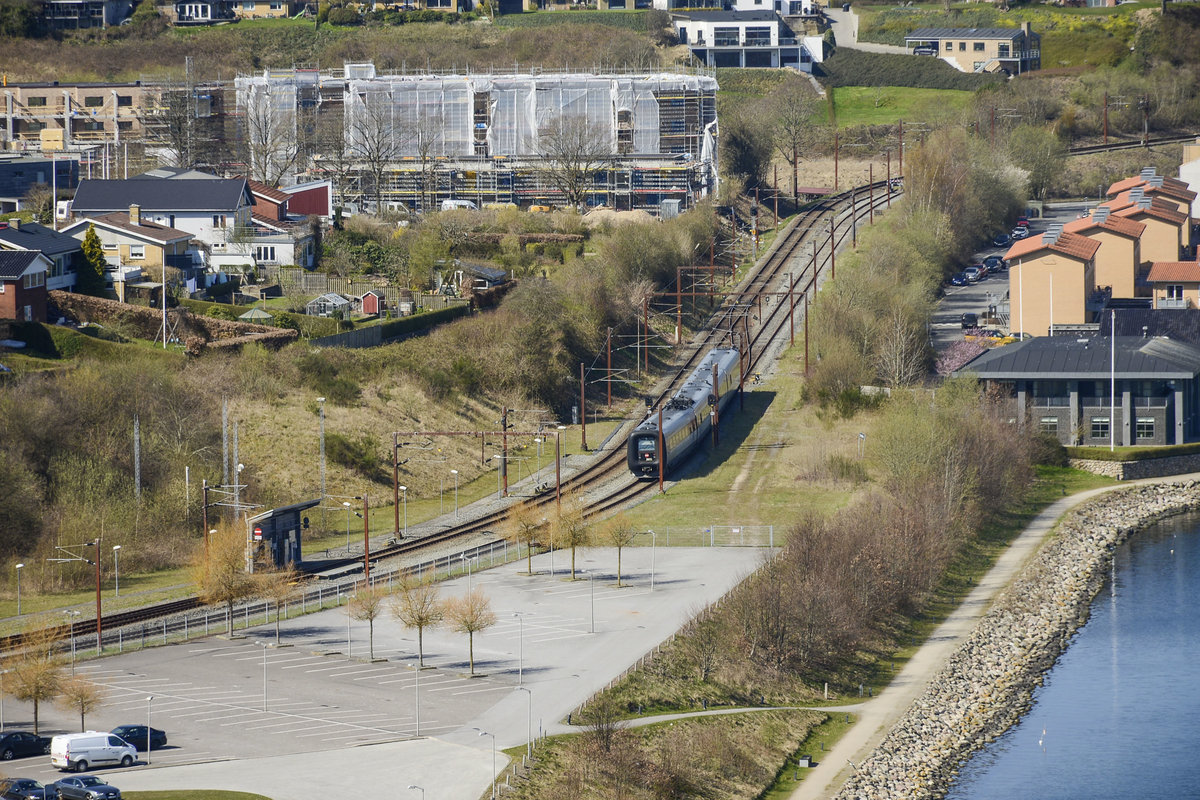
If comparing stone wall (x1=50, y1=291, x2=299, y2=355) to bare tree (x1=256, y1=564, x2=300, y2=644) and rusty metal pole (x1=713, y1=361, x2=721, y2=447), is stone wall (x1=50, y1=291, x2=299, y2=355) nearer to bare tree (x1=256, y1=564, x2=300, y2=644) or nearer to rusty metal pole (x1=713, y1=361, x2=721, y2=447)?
Result: rusty metal pole (x1=713, y1=361, x2=721, y2=447)

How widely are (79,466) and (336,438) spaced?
36.3 ft

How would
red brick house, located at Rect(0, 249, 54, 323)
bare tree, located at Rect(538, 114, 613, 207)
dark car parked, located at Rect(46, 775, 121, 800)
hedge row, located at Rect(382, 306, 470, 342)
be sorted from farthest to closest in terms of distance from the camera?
bare tree, located at Rect(538, 114, 613, 207), hedge row, located at Rect(382, 306, 470, 342), red brick house, located at Rect(0, 249, 54, 323), dark car parked, located at Rect(46, 775, 121, 800)

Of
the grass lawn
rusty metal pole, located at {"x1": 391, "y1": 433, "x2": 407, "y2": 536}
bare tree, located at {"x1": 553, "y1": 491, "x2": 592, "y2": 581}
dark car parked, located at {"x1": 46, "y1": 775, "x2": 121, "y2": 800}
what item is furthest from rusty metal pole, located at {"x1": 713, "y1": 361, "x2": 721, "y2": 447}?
the grass lawn

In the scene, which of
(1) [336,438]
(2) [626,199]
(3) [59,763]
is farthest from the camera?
(2) [626,199]

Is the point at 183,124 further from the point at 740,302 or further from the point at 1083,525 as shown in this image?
the point at 1083,525

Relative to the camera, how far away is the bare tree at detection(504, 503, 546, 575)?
5856 centimetres

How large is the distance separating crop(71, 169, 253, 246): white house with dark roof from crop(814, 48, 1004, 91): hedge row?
6870cm

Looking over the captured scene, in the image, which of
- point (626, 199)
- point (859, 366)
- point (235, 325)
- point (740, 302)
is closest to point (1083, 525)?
point (859, 366)

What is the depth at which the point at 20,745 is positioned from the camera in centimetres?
3969

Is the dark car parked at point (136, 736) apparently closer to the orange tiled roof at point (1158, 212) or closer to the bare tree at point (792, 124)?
the orange tiled roof at point (1158, 212)

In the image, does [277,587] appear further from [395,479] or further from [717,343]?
[717,343]

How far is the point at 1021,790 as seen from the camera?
4478cm

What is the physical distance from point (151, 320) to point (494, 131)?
51.1m

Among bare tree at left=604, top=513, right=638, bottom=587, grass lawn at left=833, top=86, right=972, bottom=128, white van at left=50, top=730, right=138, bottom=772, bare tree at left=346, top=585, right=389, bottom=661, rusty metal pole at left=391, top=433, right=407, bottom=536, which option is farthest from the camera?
grass lawn at left=833, top=86, right=972, bottom=128
